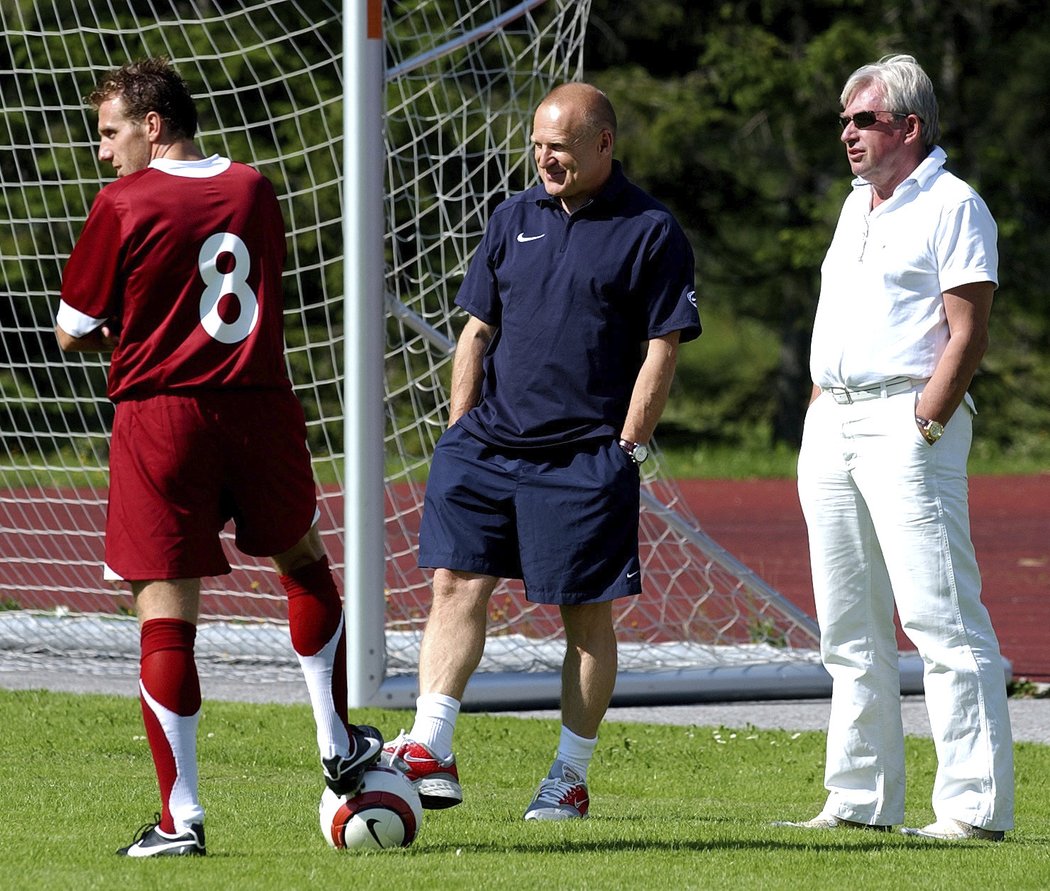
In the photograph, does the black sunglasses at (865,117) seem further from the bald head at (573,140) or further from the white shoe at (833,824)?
the white shoe at (833,824)

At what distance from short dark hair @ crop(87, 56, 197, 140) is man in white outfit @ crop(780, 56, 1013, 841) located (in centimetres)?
178

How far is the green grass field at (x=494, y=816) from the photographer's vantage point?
4.11 metres

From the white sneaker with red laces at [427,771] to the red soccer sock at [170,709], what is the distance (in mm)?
592

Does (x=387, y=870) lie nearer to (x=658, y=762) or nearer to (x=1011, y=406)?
(x=658, y=762)

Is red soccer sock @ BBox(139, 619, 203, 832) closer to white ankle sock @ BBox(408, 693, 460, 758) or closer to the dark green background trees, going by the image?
white ankle sock @ BBox(408, 693, 460, 758)

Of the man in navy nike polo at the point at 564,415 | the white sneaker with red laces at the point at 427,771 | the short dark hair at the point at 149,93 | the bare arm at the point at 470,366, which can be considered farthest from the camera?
the bare arm at the point at 470,366

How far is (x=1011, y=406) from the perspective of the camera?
25.1 m

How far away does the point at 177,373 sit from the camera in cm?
429

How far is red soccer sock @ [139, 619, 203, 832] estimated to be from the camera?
4250 mm

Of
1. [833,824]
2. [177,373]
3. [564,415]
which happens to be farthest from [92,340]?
[833,824]

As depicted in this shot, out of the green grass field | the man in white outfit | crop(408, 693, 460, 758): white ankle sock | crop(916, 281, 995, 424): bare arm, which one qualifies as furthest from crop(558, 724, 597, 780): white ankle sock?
crop(916, 281, 995, 424): bare arm

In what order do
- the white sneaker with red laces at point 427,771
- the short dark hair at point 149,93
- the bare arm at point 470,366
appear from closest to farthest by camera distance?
the short dark hair at point 149,93, the white sneaker with red laces at point 427,771, the bare arm at point 470,366

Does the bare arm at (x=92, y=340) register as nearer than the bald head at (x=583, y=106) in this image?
Yes

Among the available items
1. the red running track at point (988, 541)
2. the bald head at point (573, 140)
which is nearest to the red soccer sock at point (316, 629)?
the bald head at point (573, 140)
